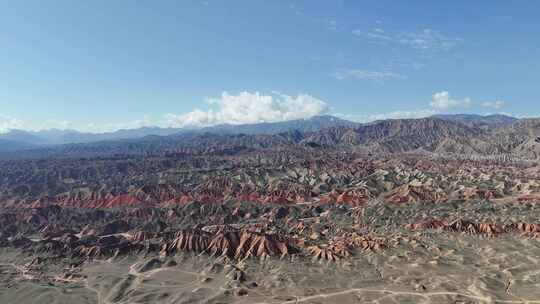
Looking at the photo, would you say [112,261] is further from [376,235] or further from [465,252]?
[465,252]

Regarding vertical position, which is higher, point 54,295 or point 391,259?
point 391,259

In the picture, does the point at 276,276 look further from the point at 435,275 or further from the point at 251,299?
the point at 435,275

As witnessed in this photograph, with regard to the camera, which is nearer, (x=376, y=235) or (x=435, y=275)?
(x=435, y=275)

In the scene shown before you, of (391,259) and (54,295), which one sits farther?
(391,259)

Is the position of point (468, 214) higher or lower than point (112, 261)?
higher

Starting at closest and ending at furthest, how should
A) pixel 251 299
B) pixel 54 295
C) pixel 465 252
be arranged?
1. pixel 251 299
2. pixel 54 295
3. pixel 465 252

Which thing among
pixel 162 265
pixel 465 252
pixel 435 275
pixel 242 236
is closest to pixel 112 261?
pixel 162 265

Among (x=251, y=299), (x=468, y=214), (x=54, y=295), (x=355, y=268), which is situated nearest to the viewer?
(x=251, y=299)

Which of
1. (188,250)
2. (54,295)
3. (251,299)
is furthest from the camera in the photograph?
(188,250)

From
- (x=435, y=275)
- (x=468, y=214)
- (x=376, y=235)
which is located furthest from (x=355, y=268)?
(x=468, y=214)
